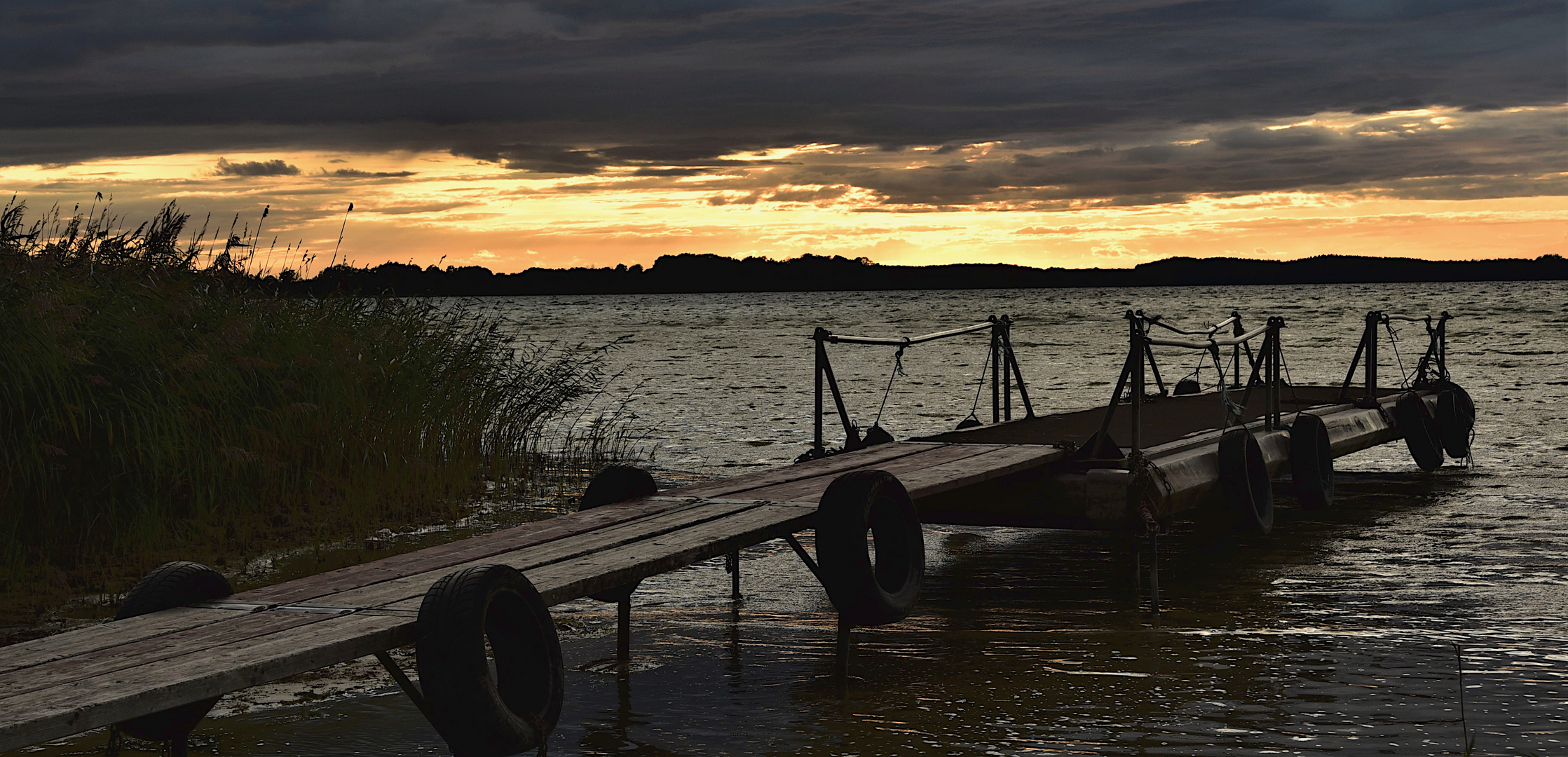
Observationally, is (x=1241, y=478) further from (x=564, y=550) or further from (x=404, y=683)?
(x=404, y=683)

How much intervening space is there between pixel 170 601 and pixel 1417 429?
12880 millimetres

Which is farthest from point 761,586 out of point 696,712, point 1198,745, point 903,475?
point 1198,745

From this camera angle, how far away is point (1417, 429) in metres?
14.2

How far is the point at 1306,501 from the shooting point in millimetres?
10953

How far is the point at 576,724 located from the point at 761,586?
127 inches

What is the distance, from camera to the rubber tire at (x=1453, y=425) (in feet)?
49.0

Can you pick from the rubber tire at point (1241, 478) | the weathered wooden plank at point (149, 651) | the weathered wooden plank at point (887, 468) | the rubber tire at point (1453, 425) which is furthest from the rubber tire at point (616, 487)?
the rubber tire at point (1453, 425)

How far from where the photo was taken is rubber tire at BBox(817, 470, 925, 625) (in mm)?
6430

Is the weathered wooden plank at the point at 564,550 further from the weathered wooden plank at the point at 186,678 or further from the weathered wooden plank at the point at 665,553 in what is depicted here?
the weathered wooden plank at the point at 186,678

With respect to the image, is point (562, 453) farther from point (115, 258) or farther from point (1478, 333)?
point (1478, 333)

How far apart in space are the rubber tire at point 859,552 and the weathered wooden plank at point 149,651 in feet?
8.30

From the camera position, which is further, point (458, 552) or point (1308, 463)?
point (1308, 463)

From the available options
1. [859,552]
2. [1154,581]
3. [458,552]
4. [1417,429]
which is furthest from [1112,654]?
[1417,429]

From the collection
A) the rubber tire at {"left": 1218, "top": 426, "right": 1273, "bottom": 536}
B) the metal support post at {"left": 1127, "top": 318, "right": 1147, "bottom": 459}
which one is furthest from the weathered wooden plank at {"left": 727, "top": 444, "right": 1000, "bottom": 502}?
the rubber tire at {"left": 1218, "top": 426, "right": 1273, "bottom": 536}
